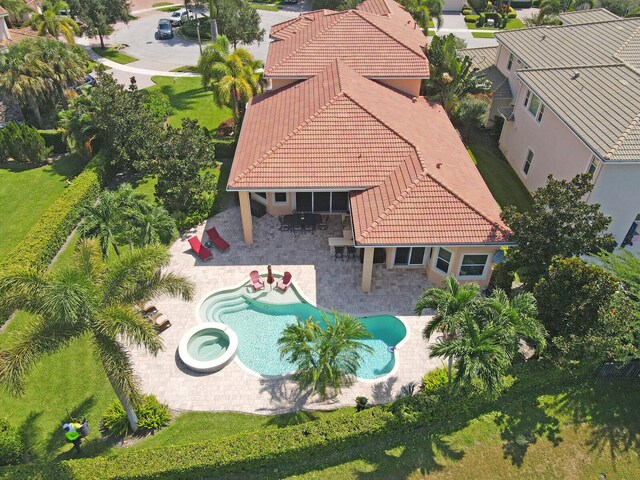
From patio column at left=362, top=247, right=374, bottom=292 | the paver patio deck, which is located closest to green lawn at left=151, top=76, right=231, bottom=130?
the paver patio deck

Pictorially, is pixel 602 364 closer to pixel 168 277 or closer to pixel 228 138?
pixel 168 277

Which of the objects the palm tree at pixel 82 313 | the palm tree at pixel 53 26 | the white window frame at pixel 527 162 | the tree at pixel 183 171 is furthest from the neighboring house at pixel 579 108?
the palm tree at pixel 53 26

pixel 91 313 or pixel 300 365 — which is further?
pixel 300 365

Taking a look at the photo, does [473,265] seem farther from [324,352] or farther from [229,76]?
[229,76]

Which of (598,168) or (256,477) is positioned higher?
(598,168)

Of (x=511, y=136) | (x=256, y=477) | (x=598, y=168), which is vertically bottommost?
(x=256, y=477)

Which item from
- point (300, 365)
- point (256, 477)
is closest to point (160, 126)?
point (300, 365)

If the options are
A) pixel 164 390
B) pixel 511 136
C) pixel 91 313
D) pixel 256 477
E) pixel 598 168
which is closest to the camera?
pixel 91 313
